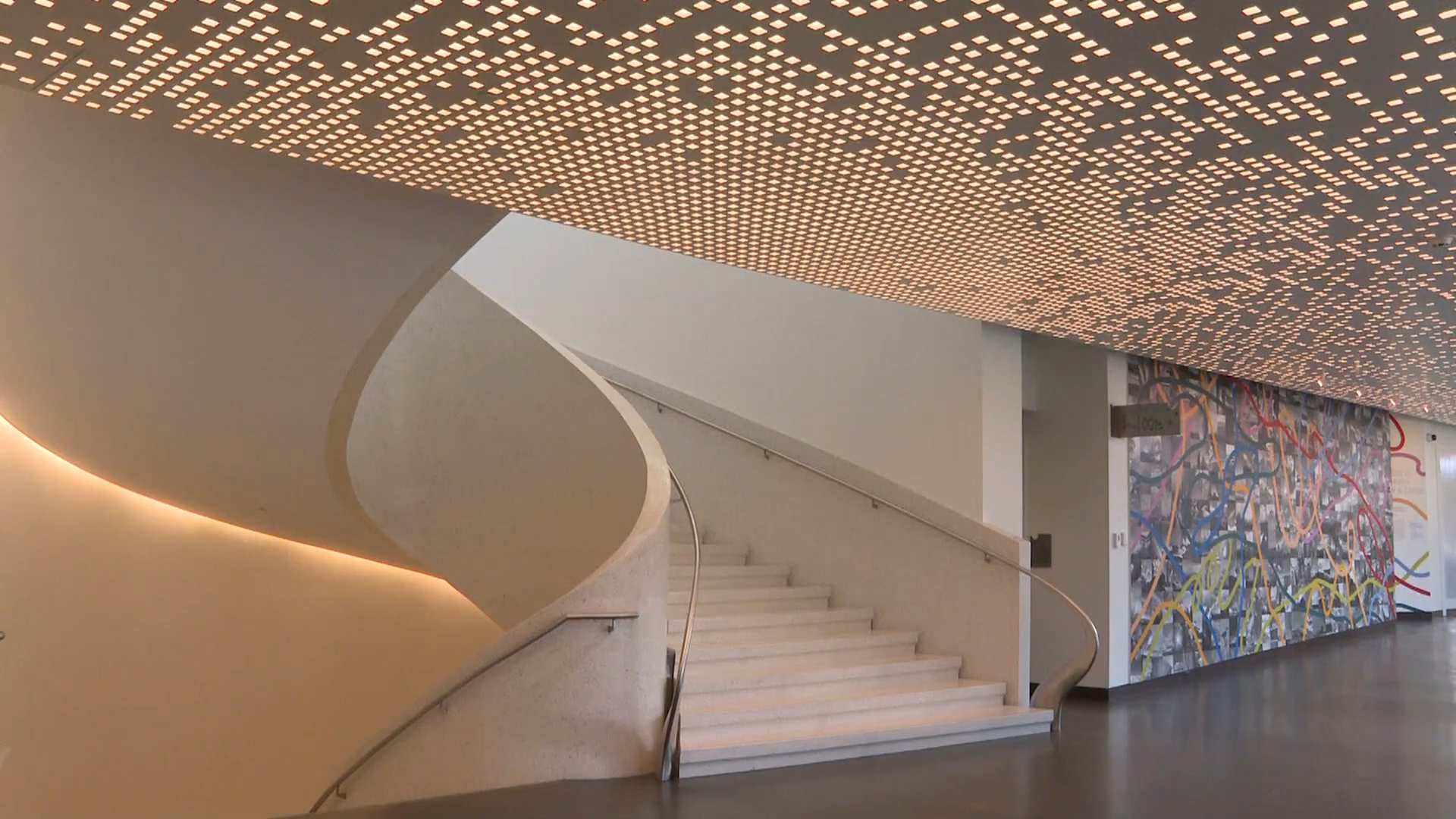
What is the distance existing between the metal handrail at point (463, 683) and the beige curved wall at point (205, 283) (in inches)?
80.8

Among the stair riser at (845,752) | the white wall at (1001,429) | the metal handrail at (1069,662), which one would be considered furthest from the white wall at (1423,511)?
the stair riser at (845,752)

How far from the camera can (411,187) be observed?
18.8ft

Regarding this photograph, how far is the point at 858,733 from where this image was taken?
6.60 meters

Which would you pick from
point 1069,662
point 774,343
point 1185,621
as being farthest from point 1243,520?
point 774,343

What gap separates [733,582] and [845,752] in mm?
2508

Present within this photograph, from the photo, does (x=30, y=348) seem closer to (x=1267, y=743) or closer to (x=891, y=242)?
(x=891, y=242)

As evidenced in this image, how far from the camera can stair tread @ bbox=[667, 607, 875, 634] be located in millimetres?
7676

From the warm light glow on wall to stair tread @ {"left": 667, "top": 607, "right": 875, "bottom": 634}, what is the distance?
17.4 ft

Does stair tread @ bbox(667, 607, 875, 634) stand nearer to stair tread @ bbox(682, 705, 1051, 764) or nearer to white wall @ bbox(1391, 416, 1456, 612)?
stair tread @ bbox(682, 705, 1051, 764)

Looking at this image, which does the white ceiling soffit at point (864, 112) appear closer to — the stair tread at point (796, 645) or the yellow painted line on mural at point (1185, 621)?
the stair tread at point (796, 645)

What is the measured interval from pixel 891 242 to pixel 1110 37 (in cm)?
281

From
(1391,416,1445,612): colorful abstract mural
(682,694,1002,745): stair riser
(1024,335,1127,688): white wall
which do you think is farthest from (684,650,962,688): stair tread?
(1391,416,1445,612): colorful abstract mural

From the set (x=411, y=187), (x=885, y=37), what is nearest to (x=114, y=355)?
(x=411, y=187)

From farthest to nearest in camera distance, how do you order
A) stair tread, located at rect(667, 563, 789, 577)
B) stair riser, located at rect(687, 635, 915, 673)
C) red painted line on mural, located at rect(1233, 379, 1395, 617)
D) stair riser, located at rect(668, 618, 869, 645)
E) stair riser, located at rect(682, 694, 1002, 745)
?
red painted line on mural, located at rect(1233, 379, 1395, 617) → stair tread, located at rect(667, 563, 789, 577) → stair riser, located at rect(668, 618, 869, 645) → stair riser, located at rect(687, 635, 915, 673) → stair riser, located at rect(682, 694, 1002, 745)
